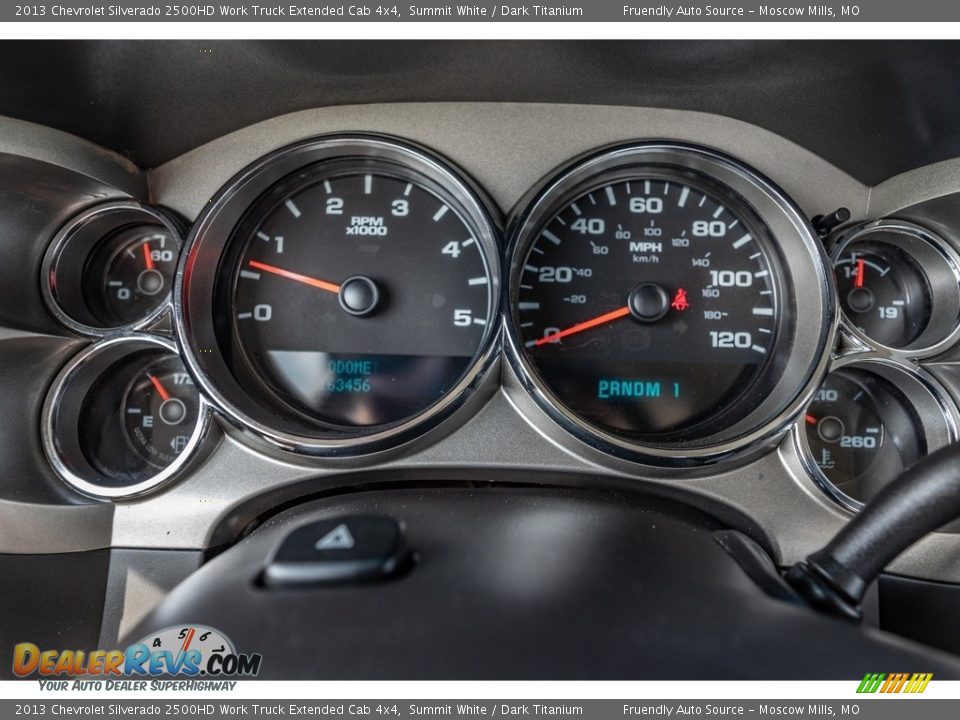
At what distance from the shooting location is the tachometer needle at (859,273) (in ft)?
6.34

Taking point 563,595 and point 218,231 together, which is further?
point 218,231

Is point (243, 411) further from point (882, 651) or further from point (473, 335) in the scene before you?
point (882, 651)

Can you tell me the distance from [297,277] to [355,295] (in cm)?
23

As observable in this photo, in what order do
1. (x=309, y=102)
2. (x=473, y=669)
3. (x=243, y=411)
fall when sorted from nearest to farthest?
(x=473, y=669) → (x=243, y=411) → (x=309, y=102)

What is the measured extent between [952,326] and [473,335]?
1.36 metres

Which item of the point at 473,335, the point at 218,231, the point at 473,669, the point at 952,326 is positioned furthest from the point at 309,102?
the point at 952,326

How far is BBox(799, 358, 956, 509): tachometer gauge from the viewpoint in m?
1.79

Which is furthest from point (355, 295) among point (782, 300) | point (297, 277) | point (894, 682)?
point (894, 682)

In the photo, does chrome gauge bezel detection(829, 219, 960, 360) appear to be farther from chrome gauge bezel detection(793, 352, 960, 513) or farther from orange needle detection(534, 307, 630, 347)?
orange needle detection(534, 307, 630, 347)

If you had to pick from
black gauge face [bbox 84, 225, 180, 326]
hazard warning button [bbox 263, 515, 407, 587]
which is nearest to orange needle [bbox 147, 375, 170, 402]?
black gauge face [bbox 84, 225, 180, 326]

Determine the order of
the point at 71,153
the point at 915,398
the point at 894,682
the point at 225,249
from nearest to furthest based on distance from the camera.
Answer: the point at 894,682, the point at 71,153, the point at 915,398, the point at 225,249

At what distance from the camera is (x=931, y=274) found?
1.91 meters

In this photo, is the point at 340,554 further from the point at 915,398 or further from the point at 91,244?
the point at 915,398

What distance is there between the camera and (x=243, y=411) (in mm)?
1674
